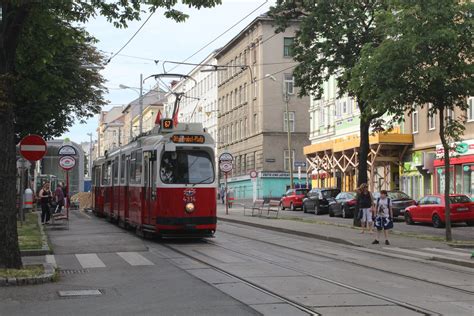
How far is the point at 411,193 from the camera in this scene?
4231cm

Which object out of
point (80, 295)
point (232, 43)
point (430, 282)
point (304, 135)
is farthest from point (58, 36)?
point (232, 43)

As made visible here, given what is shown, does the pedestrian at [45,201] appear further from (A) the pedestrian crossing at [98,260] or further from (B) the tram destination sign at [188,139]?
(A) the pedestrian crossing at [98,260]

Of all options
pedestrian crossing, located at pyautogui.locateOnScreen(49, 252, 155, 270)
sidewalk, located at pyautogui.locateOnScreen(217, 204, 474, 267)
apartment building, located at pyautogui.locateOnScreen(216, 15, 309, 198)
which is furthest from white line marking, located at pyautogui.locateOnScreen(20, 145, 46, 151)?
apartment building, located at pyautogui.locateOnScreen(216, 15, 309, 198)

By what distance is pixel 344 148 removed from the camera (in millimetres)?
47781

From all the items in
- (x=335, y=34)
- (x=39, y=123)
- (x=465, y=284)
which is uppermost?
(x=335, y=34)

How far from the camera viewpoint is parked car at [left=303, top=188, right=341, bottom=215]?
39.4 m

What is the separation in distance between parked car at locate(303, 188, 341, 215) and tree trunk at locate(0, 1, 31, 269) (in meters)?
28.7

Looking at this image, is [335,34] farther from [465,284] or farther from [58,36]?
[465,284]

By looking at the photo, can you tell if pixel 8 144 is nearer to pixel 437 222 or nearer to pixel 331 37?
pixel 331 37

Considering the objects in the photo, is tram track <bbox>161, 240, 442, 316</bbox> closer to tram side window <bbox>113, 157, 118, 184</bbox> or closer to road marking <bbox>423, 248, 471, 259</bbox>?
road marking <bbox>423, 248, 471, 259</bbox>

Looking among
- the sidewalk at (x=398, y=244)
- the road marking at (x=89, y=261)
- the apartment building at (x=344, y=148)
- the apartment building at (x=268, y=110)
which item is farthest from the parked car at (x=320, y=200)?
the road marking at (x=89, y=261)

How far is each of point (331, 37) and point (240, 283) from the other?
1584 centimetres

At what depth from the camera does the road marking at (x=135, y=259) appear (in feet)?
43.5

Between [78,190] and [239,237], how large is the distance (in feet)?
87.6
